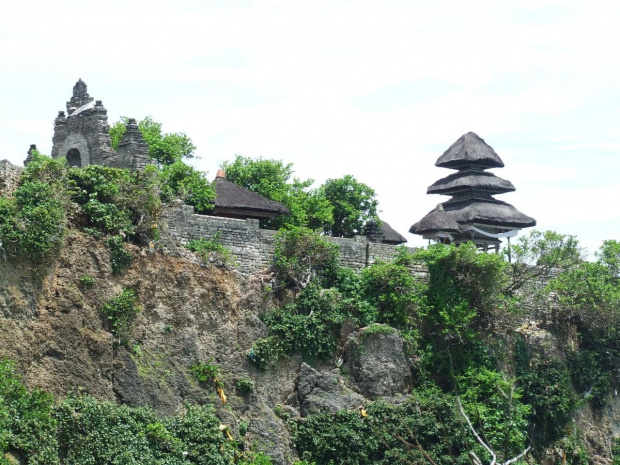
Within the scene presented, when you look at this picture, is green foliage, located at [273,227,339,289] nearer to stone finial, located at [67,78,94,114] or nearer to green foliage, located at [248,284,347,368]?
green foliage, located at [248,284,347,368]

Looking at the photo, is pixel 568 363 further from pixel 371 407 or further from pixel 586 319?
pixel 371 407

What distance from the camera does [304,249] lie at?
26531mm

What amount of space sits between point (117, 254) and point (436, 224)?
11.2 metres

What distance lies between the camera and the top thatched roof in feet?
114

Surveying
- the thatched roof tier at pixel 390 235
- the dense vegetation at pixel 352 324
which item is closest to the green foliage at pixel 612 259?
the dense vegetation at pixel 352 324

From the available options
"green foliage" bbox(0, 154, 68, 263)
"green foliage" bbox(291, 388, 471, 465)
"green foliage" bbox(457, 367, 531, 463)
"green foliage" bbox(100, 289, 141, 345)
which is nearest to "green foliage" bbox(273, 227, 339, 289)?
"green foliage" bbox(291, 388, 471, 465)

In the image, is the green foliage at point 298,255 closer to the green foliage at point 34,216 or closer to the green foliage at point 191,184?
the green foliage at point 191,184

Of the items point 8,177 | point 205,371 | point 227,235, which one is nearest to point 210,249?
point 227,235

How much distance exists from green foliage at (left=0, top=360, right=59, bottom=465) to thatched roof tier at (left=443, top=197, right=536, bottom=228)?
50.1ft

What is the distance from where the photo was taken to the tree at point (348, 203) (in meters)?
33.2

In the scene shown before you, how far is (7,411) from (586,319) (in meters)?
15.9

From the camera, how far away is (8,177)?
22.9m

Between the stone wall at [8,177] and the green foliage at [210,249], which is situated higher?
the stone wall at [8,177]

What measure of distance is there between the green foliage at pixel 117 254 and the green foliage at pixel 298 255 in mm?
3828
